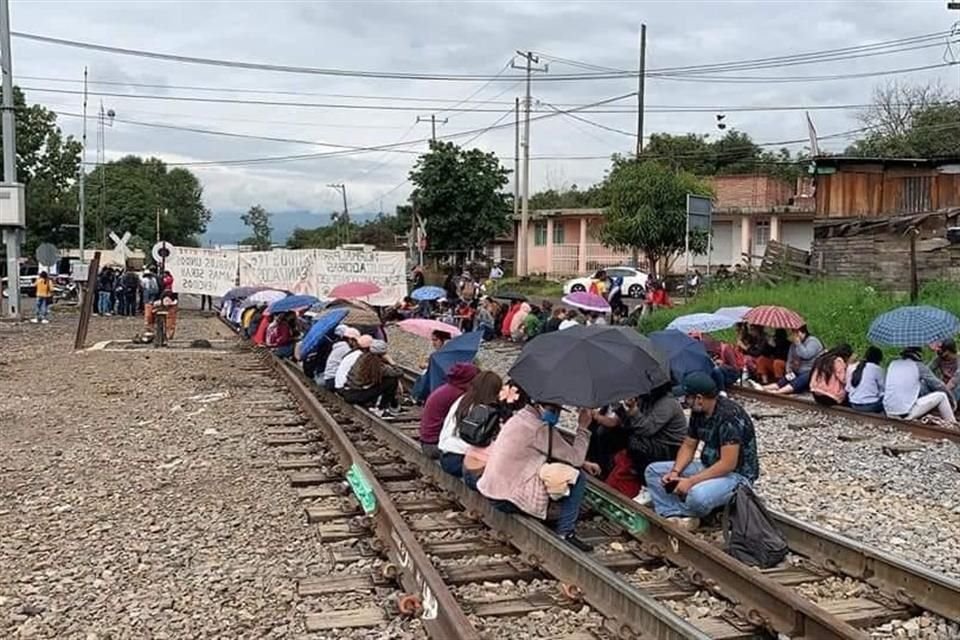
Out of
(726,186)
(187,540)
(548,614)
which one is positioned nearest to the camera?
(548,614)

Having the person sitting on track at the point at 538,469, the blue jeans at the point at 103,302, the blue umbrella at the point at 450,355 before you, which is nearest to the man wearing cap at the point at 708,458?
the person sitting on track at the point at 538,469

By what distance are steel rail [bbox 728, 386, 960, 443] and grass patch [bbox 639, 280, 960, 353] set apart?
388cm

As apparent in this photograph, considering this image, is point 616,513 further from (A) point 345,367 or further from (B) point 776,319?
(B) point 776,319

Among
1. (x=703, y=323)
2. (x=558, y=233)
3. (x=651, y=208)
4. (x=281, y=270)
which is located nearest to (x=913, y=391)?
(x=703, y=323)

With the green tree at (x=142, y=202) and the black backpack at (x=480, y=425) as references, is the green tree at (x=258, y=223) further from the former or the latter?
the black backpack at (x=480, y=425)

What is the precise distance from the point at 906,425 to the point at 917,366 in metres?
0.74

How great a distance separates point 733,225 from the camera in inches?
1804

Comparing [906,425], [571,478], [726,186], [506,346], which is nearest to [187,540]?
[571,478]

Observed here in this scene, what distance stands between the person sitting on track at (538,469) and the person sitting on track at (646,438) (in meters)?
1.09

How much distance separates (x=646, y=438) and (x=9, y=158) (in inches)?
1191

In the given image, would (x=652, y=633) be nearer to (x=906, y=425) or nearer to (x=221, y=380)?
(x=906, y=425)

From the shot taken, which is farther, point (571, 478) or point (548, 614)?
point (571, 478)

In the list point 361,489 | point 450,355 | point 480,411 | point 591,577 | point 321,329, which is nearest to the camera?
point 591,577

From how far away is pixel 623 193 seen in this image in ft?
123
